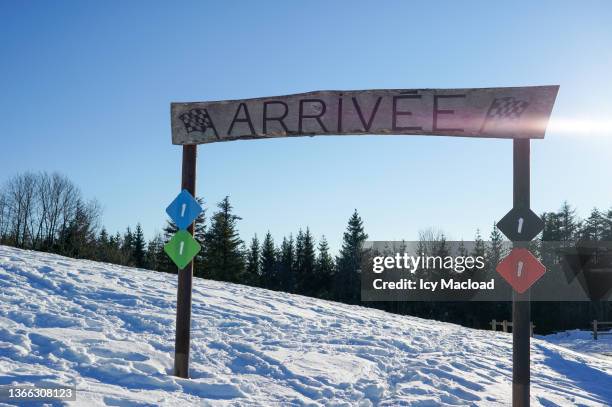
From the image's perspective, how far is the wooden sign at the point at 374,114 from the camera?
19.5 ft

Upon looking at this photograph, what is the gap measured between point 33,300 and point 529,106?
7829 mm

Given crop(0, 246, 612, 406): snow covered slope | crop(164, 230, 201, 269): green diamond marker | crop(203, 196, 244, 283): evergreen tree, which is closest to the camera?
crop(0, 246, 612, 406): snow covered slope

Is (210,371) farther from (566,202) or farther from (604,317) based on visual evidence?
(566,202)

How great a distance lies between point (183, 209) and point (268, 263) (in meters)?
50.0

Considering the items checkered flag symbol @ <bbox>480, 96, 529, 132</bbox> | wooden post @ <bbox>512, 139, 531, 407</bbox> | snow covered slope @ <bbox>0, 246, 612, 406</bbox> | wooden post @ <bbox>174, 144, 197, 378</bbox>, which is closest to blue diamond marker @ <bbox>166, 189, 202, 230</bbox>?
wooden post @ <bbox>174, 144, 197, 378</bbox>

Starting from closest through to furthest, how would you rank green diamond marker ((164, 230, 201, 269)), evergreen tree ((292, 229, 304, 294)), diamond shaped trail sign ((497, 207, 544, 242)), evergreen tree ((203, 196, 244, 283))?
diamond shaped trail sign ((497, 207, 544, 242))
green diamond marker ((164, 230, 201, 269))
evergreen tree ((203, 196, 244, 283))
evergreen tree ((292, 229, 304, 294))

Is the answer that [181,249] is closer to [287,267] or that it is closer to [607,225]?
[287,267]

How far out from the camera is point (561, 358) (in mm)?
10703

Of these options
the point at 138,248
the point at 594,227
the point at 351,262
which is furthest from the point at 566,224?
the point at 138,248

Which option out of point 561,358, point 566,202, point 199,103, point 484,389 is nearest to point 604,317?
point 566,202

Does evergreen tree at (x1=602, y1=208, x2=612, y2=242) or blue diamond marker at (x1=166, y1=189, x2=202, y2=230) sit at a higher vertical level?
evergreen tree at (x1=602, y1=208, x2=612, y2=242)

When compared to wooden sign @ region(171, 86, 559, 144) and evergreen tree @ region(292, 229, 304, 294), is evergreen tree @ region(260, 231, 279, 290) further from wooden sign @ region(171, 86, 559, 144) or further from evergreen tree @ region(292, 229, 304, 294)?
wooden sign @ region(171, 86, 559, 144)

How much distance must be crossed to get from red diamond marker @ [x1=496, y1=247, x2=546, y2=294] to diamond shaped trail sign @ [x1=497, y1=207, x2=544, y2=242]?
0.58ft

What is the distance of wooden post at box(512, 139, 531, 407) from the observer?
19.3 ft
